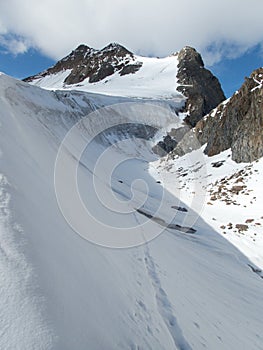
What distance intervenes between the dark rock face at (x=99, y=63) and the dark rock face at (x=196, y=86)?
2190 cm

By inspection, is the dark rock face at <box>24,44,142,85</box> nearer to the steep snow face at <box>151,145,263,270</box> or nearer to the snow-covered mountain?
the steep snow face at <box>151,145,263,270</box>

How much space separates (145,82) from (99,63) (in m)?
33.2

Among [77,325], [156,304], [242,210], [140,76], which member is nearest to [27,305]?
[77,325]

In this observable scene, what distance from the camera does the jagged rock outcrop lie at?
23344mm

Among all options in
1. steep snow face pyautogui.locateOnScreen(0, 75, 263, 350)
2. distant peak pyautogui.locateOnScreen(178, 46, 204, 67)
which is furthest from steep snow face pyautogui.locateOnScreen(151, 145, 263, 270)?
distant peak pyautogui.locateOnScreen(178, 46, 204, 67)

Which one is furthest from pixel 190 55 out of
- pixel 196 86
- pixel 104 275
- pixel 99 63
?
pixel 104 275

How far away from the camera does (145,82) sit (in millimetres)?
92062

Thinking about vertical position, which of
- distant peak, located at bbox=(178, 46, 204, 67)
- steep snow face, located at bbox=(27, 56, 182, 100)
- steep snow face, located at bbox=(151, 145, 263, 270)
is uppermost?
distant peak, located at bbox=(178, 46, 204, 67)

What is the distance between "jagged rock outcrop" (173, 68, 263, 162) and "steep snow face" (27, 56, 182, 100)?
39282 millimetres

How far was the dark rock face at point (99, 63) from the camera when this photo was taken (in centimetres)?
10556

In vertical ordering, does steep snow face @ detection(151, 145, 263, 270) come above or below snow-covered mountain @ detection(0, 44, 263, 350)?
above

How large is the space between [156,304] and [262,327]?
9.56ft

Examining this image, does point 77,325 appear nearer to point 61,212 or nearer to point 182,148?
point 61,212

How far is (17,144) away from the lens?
691 centimetres
